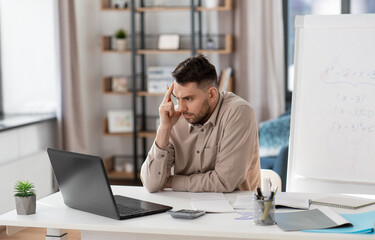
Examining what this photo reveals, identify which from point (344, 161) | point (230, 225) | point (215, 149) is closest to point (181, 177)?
point (215, 149)

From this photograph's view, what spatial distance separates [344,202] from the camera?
2.22 m

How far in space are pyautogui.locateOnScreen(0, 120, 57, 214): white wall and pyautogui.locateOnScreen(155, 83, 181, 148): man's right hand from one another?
6.14ft

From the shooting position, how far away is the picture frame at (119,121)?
5641 mm

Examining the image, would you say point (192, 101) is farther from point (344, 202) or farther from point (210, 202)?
point (344, 202)

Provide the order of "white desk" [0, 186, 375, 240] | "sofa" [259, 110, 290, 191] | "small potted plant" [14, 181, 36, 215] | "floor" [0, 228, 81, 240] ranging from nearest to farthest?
"white desk" [0, 186, 375, 240] → "small potted plant" [14, 181, 36, 215] → "floor" [0, 228, 81, 240] → "sofa" [259, 110, 290, 191]

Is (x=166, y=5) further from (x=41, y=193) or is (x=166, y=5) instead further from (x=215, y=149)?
(x=215, y=149)

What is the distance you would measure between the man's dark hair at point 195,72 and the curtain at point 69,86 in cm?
252

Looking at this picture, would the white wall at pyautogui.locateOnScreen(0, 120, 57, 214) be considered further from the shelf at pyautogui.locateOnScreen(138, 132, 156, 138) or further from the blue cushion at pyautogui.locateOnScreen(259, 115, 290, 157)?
the blue cushion at pyautogui.locateOnScreen(259, 115, 290, 157)


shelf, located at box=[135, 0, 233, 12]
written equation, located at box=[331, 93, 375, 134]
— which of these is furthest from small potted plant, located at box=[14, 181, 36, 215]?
shelf, located at box=[135, 0, 233, 12]

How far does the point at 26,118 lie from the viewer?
15.5ft

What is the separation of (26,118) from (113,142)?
1.34 m

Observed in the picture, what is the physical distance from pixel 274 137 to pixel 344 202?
2507mm

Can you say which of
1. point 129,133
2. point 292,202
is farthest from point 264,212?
point 129,133

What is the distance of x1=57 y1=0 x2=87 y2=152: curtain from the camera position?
486cm
